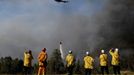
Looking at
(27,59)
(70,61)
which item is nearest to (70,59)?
(70,61)

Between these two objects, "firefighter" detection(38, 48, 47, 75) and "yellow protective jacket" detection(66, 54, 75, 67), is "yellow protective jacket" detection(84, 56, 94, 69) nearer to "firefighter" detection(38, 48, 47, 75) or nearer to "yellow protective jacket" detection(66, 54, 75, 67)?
"yellow protective jacket" detection(66, 54, 75, 67)

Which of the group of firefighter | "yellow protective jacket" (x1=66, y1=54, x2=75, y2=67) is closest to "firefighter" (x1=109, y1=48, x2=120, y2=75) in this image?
the group of firefighter

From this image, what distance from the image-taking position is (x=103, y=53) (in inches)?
1631

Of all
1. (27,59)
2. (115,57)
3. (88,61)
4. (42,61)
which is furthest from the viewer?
(27,59)

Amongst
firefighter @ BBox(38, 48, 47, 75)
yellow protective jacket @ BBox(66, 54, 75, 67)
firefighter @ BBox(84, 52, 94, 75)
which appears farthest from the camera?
yellow protective jacket @ BBox(66, 54, 75, 67)

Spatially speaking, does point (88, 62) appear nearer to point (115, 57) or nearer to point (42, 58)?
point (115, 57)

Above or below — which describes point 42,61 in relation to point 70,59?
below

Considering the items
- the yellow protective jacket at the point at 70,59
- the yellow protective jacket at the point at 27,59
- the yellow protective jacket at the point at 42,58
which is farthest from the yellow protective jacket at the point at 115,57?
the yellow protective jacket at the point at 27,59

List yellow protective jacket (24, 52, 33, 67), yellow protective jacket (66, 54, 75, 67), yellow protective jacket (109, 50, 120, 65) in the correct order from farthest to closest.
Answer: yellow protective jacket (66, 54, 75, 67), yellow protective jacket (24, 52, 33, 67), yellow protective jacket (109, 50, 120, 65)

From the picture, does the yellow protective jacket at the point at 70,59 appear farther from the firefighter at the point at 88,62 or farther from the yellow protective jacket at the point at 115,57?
the yellow protective jacket at the point at 115,57

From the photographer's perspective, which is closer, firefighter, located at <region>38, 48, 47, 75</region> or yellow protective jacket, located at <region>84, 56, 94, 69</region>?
firefighter, located at <region>38, 48, 47, 75</region>

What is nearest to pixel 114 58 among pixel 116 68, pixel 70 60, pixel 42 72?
pixel 116 68

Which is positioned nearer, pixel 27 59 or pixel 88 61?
pixel 88 61

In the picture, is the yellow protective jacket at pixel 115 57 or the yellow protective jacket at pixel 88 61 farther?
the yellow protective jacket at pixel 88 61
